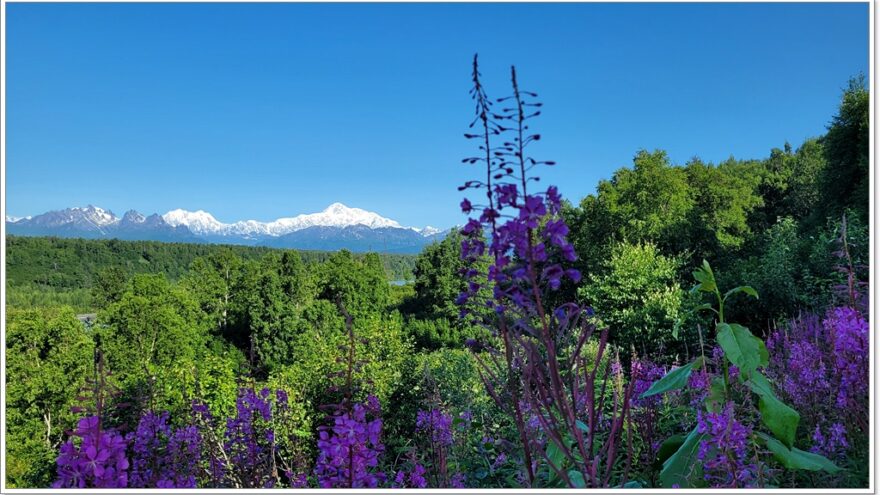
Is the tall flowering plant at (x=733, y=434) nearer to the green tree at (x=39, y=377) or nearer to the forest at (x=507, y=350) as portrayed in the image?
the forest at (x=507, y=350)

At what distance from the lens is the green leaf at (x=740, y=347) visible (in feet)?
4.58

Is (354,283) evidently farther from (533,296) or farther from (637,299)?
(533,296)

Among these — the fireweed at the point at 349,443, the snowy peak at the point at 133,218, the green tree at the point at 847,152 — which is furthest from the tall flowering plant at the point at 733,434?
the snowy peak at the point at 133,218

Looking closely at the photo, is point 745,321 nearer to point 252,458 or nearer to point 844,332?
point 844,332

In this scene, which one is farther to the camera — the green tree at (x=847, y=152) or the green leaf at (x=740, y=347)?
the green tree at (x=847, y=152)

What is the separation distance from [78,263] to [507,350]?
29.3m

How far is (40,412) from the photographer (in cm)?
1498

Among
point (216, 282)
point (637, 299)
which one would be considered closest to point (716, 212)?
point (637, 299)

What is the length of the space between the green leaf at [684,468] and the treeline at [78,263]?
1313 cm

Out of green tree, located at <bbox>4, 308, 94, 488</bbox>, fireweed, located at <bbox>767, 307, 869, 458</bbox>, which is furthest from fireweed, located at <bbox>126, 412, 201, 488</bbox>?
green tree, located at <bbox>4, 308, 94, 488</bbox>

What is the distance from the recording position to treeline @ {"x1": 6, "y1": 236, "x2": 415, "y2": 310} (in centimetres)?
1756

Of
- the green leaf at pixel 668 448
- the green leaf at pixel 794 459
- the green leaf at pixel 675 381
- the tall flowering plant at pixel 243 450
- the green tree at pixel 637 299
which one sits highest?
the green leaf at pixel 675 381

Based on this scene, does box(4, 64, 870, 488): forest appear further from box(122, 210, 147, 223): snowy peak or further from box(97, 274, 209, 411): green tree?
box(122, 210, 147, 223): snowy peak

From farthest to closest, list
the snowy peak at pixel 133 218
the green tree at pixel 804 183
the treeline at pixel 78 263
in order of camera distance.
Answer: the snowy peak at pixel 133 218 → the green tree at pixel 804 183 → the treeline at pixel 78 263
